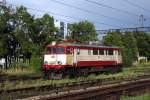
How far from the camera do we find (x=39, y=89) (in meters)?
21.4

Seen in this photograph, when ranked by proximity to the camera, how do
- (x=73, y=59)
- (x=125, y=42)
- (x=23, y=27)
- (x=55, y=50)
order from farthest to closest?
(x=125, y=42) < (x=23, y=27) < (x=55, y=50) < (x=73, y=59)

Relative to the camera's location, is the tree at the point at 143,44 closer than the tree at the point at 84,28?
No

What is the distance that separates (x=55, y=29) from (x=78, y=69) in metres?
30.0

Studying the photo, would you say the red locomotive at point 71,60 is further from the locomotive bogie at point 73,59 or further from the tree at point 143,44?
the tree at point 143,44

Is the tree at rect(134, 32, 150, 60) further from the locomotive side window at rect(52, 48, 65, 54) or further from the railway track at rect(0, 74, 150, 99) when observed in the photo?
the railway track at rect(0, 74, 150, 99)

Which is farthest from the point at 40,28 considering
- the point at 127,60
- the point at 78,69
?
the point at 78,69

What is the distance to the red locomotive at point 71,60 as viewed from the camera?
33.2 m

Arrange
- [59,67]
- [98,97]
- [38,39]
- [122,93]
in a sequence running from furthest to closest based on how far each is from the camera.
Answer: [38,39] < [59,67] < [122,93] < [98,97]

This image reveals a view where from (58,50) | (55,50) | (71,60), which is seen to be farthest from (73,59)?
(55,50)

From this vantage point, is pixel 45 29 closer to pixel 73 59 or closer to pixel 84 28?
pixel 84 28

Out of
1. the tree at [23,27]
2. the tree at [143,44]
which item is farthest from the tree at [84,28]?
the tree at [143,44]

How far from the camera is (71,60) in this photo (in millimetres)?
33812

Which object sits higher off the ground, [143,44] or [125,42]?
[143,44]

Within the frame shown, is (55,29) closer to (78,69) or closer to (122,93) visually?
(78,69)
